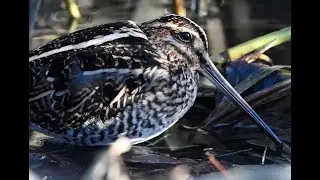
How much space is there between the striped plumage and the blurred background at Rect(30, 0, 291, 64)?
0.03m

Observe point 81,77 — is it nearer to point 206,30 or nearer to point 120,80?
point 120,80

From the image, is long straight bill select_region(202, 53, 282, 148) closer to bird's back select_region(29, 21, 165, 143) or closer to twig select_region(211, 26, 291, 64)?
twig select_region(211, 26, 291, 64)

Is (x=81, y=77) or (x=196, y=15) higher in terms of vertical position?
(x=196, y=15)

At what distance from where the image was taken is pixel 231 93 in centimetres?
192

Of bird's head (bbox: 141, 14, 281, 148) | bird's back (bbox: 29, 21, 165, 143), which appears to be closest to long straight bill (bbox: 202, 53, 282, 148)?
bird's head (bbox: 141, 14, 281, 148)

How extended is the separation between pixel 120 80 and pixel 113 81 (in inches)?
0.7

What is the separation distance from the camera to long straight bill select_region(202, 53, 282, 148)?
1.92 meters

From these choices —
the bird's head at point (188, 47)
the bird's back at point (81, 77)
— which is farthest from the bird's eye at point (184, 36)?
the bird's back at point (81, 77)

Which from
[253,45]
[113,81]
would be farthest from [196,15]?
[113,81]

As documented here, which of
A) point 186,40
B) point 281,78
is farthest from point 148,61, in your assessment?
point 281,78

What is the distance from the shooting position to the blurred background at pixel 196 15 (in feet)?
6.23

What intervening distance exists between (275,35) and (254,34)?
5 centimetres
